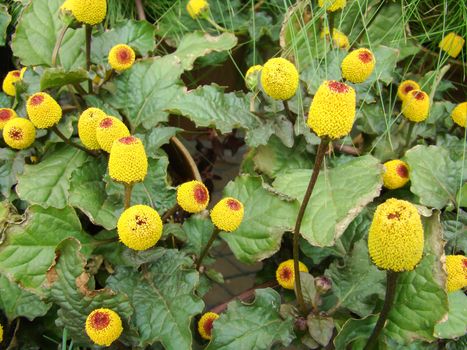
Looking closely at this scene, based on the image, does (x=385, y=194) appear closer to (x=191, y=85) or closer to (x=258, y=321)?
(x=258, y=321)

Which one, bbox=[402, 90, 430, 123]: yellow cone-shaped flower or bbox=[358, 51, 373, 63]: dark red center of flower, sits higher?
bbox=[358, 51, 373, 63]: dark red center of flower

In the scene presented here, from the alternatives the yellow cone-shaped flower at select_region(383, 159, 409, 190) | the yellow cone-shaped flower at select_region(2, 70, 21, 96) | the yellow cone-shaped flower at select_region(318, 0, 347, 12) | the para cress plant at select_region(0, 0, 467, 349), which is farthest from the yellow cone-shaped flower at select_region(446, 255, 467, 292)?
the yellow cone-shaped flower at select_region(2, 70, 21, 96)

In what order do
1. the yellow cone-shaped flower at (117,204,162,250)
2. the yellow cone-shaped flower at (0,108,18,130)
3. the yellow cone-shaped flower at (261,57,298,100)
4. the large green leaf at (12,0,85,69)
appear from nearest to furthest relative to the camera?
the yellow cone-shaped flower at (117,204,162,250) → the yellow cone-shaped flower at (261,57,298,100) → the yellow cone-shaped flower at (0,108,18,130) → the large green leaf at (12,0,85,69)

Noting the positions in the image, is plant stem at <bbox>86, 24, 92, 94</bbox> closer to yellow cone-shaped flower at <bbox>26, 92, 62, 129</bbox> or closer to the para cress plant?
the para cress plant

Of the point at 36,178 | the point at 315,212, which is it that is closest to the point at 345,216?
the point at 315,212

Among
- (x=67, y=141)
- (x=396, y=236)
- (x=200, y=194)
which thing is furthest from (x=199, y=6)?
(x=396, y=236)

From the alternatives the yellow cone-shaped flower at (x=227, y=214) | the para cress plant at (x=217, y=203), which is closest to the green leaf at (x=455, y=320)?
the para cress plant at (x=217, y=203)
